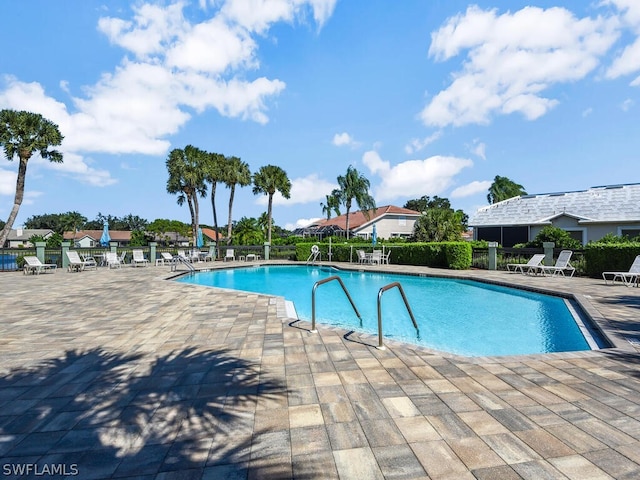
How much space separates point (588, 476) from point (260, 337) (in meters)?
4.09

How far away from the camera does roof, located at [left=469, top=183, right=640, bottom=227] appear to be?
808 inches

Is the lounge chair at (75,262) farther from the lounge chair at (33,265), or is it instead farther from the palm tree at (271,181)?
the palm tree at (271,181)

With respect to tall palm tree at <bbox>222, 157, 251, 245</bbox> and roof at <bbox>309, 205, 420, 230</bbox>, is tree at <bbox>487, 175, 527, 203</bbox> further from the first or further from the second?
tall palm tree at <bbox>222, 157, 251, 245</bbox>

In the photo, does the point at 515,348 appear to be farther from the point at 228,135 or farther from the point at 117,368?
the point at 228,135

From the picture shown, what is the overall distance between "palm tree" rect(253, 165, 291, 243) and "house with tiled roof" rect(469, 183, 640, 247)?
16.4 meters

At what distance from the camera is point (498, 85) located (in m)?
13.6

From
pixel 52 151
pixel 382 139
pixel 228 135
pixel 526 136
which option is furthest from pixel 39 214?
pixel 526 136

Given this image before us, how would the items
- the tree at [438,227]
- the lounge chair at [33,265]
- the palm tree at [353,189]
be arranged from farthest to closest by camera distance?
the palm tree at [353,189], the tree at [438,227], the lounge chair at [33,265]

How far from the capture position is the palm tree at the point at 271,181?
2978 cm

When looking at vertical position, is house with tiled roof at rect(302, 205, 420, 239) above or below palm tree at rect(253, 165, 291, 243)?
below

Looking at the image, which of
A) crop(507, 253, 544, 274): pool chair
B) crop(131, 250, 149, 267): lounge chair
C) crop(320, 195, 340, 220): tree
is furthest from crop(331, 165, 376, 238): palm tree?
Answer: crop(131, 250, 149, 267): lounge chair

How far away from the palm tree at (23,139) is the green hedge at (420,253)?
53.5ft

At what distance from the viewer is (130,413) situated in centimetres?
294

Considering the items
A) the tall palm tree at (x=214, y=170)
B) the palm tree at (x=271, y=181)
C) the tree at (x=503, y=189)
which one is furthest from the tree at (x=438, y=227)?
the tree at (x=503, y=189)
